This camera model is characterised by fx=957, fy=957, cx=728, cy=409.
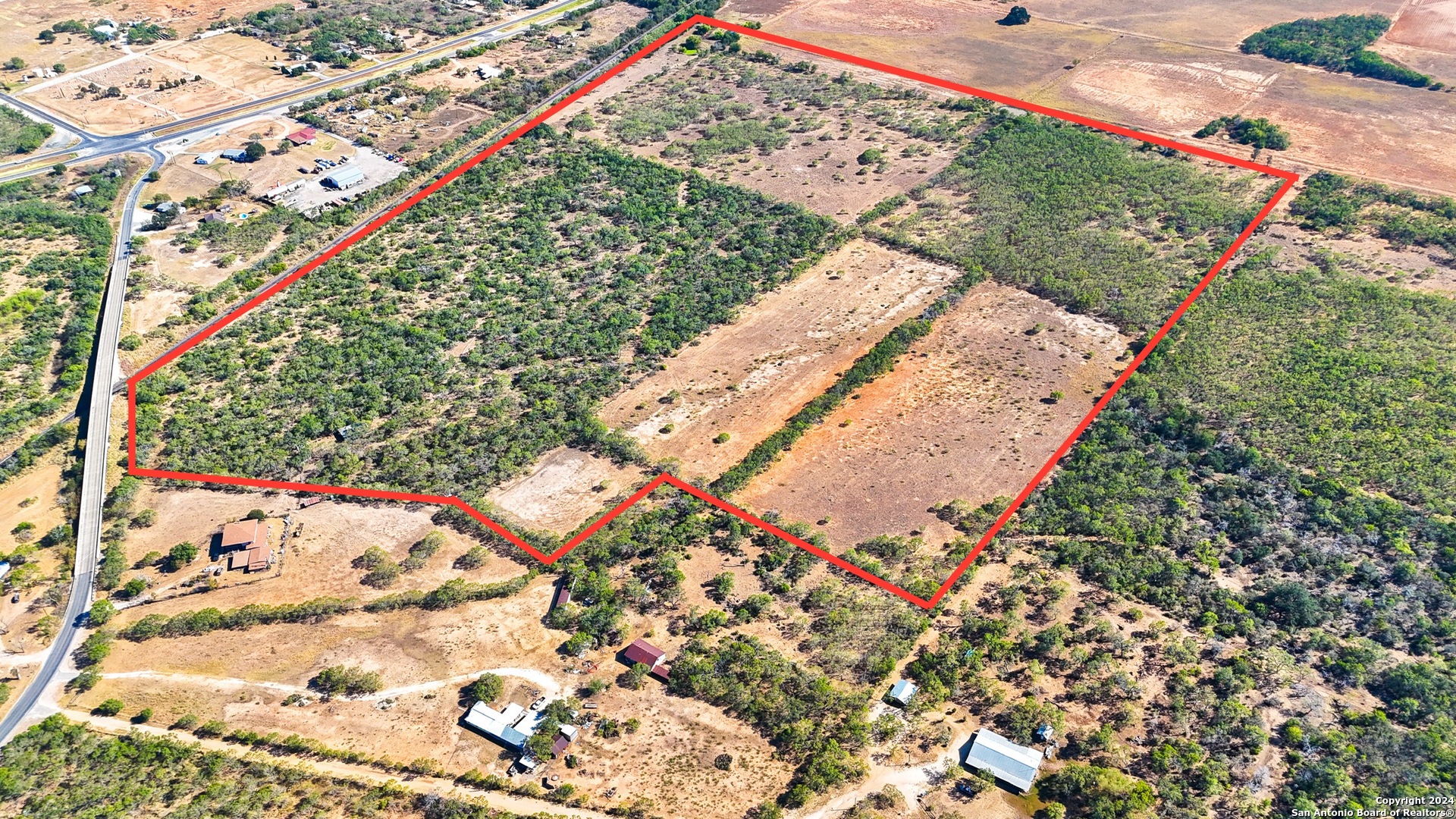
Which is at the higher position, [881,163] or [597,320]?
[881,163]

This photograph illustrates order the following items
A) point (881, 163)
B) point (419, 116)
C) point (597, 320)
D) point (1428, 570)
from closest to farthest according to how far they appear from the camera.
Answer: point (1428, 570) < point (597, 320) < point (881, 163) < point (419, 116)

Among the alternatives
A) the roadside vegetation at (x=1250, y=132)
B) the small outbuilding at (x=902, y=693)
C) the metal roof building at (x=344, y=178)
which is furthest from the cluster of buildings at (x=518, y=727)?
the roadside vegetation at (x=1250, y=132)

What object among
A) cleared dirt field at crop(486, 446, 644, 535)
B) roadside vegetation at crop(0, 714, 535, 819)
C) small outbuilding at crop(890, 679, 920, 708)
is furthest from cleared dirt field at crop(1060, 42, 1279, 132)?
roadside vegetation at crop(0, 714, 535, 819)

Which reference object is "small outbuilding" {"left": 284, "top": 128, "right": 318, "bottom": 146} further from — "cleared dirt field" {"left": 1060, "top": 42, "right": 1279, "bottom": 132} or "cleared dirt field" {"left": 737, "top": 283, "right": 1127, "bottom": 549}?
"cleared dirt field" {"left": 1060, "top": 42, "right": 1279, "bottom": 132}

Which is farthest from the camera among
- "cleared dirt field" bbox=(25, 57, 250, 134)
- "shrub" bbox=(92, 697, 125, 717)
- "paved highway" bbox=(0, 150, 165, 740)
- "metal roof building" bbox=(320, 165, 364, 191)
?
"cleared dirt field" bbox=(25, 57, 250, 134)

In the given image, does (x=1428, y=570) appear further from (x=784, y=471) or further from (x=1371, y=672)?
(x=784, y=471)

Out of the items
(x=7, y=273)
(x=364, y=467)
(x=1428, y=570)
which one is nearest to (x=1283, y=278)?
(x=1428, y=570)
